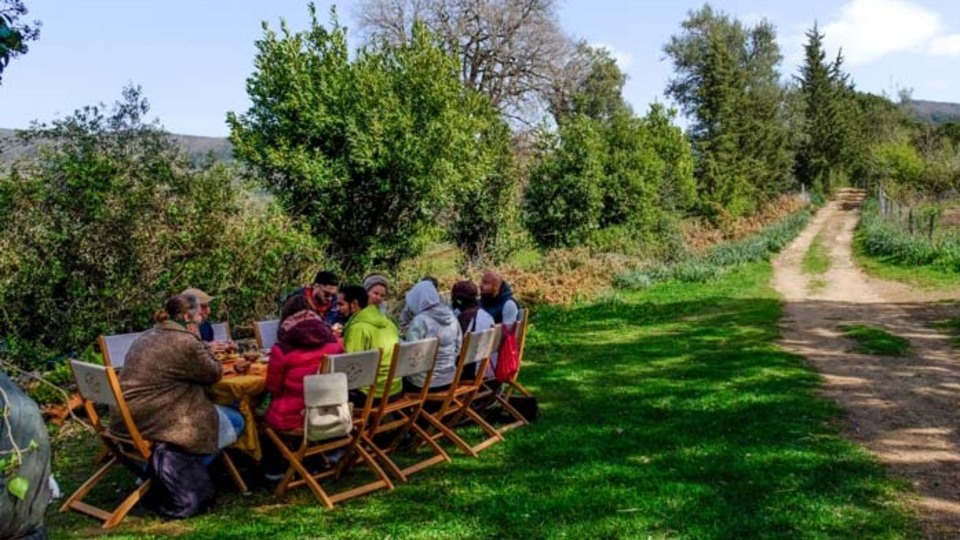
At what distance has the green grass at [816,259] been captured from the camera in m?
21.9

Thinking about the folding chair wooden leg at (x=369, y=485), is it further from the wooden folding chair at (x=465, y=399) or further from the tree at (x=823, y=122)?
the tree at (x=823, y=122)

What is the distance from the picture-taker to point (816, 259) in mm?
24766

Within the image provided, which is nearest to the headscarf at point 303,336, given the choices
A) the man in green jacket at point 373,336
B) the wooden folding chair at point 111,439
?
the man in green jacket at point 373,336

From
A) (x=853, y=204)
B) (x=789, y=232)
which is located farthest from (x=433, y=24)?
(x=853, y=204)

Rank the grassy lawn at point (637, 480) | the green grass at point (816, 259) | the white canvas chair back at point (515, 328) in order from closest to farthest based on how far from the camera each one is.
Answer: the grassy lawn at point (637, 480) < the white canvas chair back at point (515, 328) < the green grass at point (816, 259)

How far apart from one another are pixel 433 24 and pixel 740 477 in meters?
28.4

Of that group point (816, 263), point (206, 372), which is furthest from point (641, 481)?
point (816, 263)

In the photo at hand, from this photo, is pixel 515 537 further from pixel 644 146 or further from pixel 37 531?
pixel 644 146

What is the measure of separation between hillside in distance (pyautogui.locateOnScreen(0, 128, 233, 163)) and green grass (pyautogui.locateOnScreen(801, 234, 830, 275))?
1603 cm

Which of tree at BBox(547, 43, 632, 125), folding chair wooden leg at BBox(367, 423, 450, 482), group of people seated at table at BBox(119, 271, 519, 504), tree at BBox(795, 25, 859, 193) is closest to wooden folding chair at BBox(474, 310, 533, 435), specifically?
folding chair wooden leg at BBox(367, 423, 450, 482)

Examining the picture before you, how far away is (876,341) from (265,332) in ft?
27.4

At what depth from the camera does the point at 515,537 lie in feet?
15.0

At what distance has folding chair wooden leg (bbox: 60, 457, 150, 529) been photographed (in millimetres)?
4926

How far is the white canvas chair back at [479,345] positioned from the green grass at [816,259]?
1709 cm
